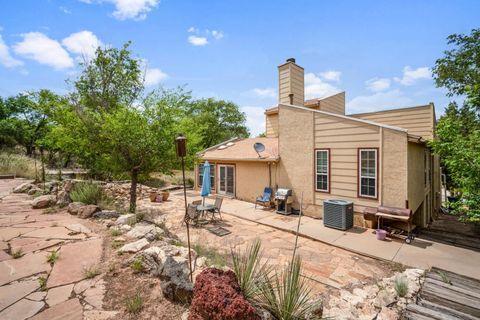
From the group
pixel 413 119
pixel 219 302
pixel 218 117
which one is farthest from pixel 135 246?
pixel 218 117

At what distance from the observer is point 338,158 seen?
30.4 ft

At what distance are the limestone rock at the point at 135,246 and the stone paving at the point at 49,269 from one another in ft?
1.55

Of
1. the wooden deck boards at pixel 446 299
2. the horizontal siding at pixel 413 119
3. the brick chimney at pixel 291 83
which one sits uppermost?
the brick chimney at pixel 291 83

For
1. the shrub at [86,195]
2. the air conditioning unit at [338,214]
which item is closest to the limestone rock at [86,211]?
the shrub at [86,195]

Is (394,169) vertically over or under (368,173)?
over

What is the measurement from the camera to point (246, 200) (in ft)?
43.3

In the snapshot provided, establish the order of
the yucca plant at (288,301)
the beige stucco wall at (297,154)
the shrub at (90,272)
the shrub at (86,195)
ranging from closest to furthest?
1. the yucca plant at (288,301)
2. the shrub at (90,272)
3. the shrub at (86,195)
4. the beige stucco wall at (297,154)

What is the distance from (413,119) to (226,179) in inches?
412

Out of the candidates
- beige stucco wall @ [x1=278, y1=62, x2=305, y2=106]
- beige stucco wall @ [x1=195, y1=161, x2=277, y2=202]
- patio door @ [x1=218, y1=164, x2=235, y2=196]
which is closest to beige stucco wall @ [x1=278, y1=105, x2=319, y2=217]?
beige stucco wall @ [x1=195, y1=161, x2=277, y2=202]

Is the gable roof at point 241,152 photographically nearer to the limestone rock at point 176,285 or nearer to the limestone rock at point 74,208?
the limestone rock at point 74,208

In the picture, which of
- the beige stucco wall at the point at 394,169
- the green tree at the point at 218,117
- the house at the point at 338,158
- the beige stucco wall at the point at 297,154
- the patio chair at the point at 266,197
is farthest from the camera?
the green tree at the point at 218,117

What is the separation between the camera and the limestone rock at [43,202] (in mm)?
8156

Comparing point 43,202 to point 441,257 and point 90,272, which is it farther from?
point 441,257

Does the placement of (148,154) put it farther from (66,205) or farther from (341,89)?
(341,89)
